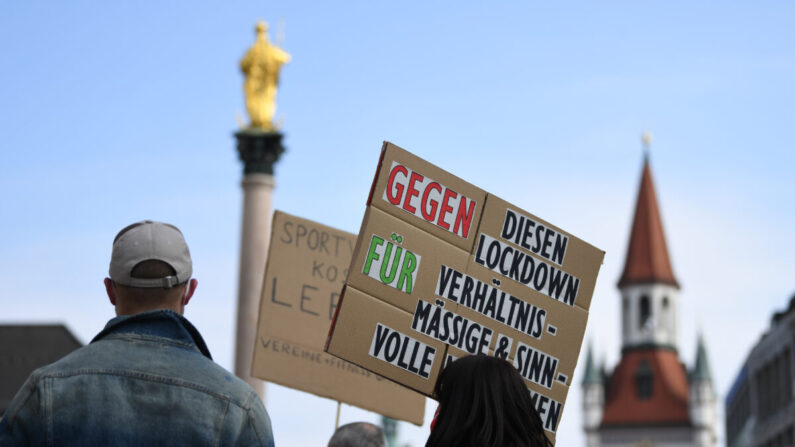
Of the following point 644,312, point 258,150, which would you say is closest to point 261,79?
point 258,150

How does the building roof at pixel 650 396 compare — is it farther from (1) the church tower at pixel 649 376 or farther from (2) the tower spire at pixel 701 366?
(2) the tower spire at pixel 701 366

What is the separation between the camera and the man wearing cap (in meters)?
3.39

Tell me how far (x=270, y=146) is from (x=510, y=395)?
2929cm

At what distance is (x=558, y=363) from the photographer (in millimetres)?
6520

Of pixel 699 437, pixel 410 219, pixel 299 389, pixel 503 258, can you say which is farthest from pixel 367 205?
pixel 699 437

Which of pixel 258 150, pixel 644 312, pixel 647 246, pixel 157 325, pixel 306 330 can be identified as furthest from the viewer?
pixel 644 312

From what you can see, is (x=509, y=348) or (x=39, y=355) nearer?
(x=509, y=348)

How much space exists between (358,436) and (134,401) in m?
2.31

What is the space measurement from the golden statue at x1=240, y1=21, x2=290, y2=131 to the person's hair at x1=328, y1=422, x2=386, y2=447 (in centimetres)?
2751

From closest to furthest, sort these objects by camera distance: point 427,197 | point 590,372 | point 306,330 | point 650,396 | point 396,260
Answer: point 396,260 → point 427,197 → point 306,330 → point 650,396 → point 590,372

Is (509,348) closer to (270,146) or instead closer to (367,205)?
(367,205)

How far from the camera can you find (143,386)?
3.44 metres

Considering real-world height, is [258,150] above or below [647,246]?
below

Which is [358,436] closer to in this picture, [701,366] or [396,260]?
[396,260]
